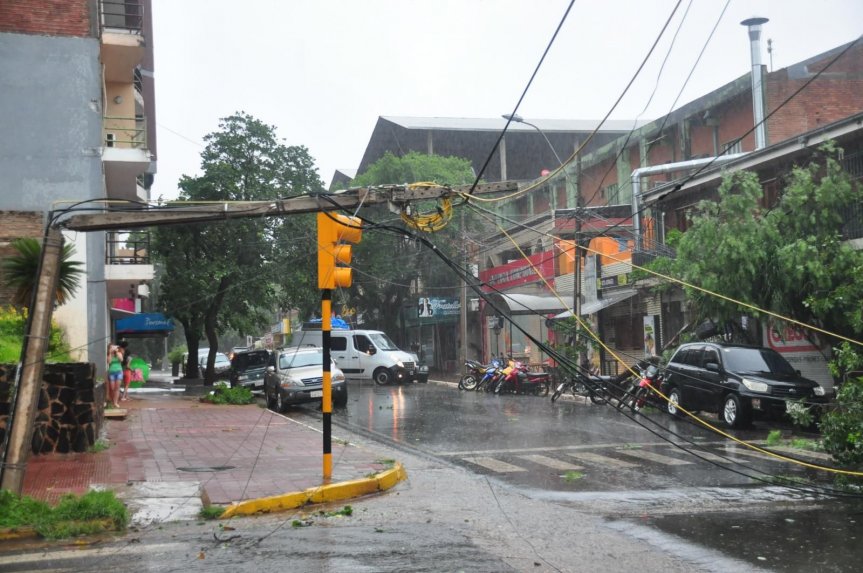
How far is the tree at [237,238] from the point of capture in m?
37.0

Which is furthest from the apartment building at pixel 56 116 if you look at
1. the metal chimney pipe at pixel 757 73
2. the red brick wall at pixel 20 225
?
the metal chimney pipe at pixel 757 73

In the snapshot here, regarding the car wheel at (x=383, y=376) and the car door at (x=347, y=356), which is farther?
the car wheel at (x=383, y=376)

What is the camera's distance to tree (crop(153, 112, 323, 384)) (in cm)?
3703

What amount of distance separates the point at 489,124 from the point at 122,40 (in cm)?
3481

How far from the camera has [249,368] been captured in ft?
108

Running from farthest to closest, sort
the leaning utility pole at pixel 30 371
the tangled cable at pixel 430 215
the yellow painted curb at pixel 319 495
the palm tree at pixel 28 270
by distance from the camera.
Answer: the tangled cable at pixel 430 215, the palm tree at pixel 28 270, the yellow painted curb at pixel 319 495, the leaning utility pole at pixel 30 371

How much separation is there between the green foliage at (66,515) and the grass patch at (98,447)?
18.8ft

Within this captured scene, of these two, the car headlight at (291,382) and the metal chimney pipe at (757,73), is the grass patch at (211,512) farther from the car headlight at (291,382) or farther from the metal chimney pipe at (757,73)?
the metal chimney pipe at (757,73)

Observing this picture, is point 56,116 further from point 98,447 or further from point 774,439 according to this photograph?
point 774,439

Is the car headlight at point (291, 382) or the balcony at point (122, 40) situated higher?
the balcony at point (122, 40)

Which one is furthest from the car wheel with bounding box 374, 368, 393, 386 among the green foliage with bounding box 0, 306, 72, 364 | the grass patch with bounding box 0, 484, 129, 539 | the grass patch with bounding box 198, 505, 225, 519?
the grass patch with bounding box 0, 484, 129, 539

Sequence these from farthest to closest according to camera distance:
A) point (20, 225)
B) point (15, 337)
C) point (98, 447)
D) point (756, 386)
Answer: point (20, 225)
point (756, 386)
point (15, 337)
point (98, 447)

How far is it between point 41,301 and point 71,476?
331 cm

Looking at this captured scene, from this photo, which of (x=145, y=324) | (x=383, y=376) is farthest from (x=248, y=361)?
(x=145, y=324)
